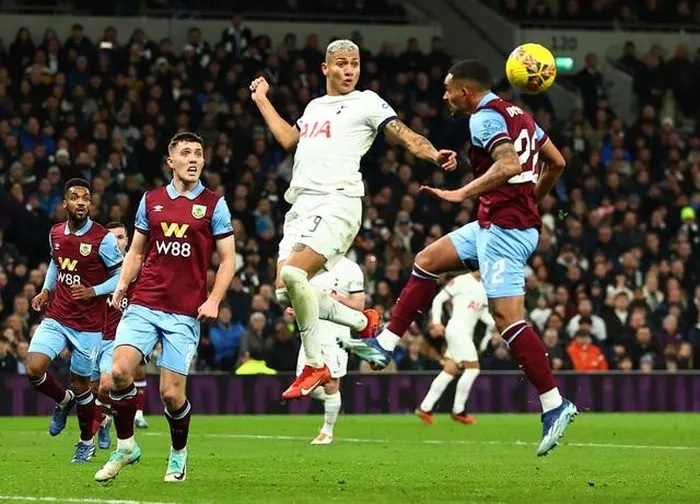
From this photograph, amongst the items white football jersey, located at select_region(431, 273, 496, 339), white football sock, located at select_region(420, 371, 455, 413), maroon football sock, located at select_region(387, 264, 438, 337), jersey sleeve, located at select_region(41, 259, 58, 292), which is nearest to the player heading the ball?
maroon football sock, located at select_region(387, 264, 438, 337)

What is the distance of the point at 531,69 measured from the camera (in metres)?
11.8

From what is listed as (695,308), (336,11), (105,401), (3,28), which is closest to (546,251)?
(695,308)

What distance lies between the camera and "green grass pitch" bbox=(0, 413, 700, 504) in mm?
10625

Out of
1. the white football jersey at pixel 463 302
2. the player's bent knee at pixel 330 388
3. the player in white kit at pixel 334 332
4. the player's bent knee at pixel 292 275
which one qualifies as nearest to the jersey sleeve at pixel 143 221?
the player's bent knee at pixel 292 275

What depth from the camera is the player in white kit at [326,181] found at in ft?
39.2

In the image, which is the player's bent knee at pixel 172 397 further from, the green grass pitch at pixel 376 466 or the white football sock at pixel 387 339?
the white football sock at pixel 387 339

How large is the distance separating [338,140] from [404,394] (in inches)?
516

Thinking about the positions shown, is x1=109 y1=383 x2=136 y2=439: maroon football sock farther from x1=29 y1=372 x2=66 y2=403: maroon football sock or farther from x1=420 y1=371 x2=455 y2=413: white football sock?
x1=420 y1=371 x2=455 y2=413: white football sock

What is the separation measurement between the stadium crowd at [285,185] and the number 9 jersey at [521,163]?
1233 cm

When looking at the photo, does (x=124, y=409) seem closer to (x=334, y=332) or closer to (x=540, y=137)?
(x=540, y=137)

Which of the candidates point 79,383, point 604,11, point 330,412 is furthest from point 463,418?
point 604,11

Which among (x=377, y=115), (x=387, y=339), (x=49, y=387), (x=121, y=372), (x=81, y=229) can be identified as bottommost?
(x=49, y=387)

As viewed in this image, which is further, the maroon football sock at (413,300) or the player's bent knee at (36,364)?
the player's bent knee at (36,364)

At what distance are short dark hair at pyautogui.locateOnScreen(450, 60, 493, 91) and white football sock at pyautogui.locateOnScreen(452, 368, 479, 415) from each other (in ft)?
35.3
